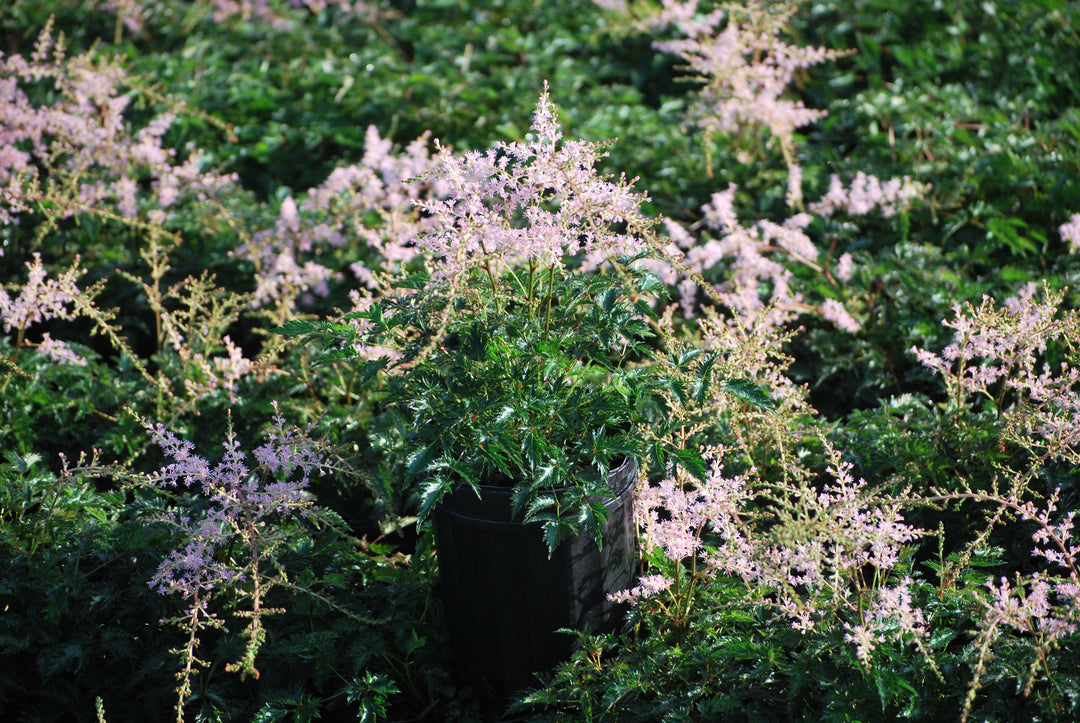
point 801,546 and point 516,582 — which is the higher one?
point 801,546

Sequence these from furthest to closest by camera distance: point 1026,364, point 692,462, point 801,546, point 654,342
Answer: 1. point 654,342
2. point 1026,364
3. point 692,462
4. point 801,546

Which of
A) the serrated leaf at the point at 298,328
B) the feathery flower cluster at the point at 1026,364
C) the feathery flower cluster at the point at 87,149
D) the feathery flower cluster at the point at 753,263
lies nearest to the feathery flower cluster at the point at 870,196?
the feathery flower cluster at the point at 753,263

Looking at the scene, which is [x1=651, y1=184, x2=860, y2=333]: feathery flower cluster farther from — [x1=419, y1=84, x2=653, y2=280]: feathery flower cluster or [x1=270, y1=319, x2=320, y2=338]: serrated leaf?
[x1=270, y1=319, x2=320, y2=338]: serrated leaf

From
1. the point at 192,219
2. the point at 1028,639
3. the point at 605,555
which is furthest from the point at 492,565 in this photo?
the point at 192,219

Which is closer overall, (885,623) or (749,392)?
(885,623)

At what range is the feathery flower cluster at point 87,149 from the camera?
3.98 metres

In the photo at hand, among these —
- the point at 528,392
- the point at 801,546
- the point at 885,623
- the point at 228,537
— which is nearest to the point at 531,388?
the point at 528,392

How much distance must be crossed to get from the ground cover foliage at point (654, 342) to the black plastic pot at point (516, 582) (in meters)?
0.09

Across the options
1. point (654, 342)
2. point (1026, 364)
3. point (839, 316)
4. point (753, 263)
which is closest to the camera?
point (1026, 364)

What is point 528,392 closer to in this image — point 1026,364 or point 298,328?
point 298,328

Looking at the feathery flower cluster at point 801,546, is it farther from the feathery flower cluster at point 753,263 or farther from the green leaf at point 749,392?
the feathery flower cluster at point 753,263

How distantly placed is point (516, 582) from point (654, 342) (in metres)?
1.69

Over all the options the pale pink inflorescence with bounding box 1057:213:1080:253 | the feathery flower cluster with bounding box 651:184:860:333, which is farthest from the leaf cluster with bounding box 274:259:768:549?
the pale pink inflorescence with bounding box 1057:213:1080:253

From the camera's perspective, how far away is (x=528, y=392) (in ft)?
7.60
